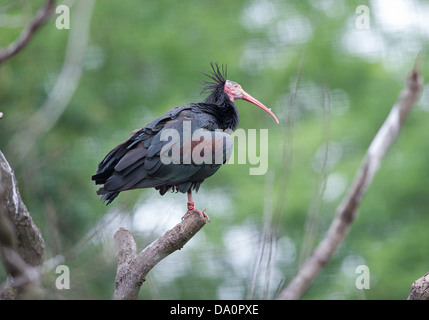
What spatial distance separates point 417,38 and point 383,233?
306 cm

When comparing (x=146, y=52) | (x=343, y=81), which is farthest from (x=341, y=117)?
(x=146, y=52)

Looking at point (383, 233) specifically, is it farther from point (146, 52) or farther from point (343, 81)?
point (146, 52)

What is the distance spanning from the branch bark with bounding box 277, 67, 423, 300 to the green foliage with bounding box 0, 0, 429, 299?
3.93 metres

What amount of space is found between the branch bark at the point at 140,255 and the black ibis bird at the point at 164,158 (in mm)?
250

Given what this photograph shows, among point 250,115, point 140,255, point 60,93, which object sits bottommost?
point 140,255

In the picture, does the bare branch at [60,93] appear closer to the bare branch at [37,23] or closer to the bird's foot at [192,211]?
the bird's foot at [192,211]

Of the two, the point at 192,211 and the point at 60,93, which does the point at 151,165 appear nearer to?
the point at 192,211

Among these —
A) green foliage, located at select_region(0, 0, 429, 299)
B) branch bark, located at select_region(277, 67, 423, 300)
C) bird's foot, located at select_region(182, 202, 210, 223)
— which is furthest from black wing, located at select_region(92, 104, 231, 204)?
green foliage, located at select_region(0, 0, 429, 299)

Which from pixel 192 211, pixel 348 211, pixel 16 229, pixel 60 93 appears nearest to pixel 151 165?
pixel 192 211

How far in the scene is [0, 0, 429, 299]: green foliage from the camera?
27.4 feet

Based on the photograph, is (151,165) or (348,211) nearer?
(348,211)

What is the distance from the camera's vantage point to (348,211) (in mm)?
3156

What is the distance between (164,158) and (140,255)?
0.85 metres

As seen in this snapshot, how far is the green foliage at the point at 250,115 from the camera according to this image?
8359mm
